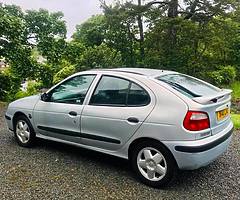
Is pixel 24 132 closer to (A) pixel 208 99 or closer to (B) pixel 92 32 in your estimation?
(A) pixel 208 99

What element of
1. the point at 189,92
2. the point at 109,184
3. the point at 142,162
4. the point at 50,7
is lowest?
the point at 109,184

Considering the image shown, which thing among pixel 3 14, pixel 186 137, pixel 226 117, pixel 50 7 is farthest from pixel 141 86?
pixel 50 7

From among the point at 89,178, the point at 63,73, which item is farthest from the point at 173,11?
the point at 89,178

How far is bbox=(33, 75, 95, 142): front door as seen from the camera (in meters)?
4.45

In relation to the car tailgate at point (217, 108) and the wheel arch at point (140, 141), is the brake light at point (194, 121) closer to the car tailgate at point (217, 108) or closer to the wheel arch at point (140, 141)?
the car tailgate at point (217, 108)

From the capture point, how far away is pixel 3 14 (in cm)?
1009

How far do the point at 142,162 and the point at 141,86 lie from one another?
3.08ft

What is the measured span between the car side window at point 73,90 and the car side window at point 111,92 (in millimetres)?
204

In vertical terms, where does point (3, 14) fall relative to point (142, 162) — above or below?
above

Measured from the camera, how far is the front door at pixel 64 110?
445 centimetres

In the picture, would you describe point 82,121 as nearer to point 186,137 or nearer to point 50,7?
point 186,137

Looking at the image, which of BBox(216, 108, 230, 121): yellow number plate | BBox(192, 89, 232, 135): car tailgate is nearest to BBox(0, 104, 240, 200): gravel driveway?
BBox(192, 89, 232, 135): car tailgate

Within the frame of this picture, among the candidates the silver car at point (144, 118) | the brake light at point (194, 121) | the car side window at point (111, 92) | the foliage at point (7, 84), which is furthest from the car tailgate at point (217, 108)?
the foliage at point (7, 84)

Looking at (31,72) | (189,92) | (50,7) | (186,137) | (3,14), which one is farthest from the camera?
(50,7)
